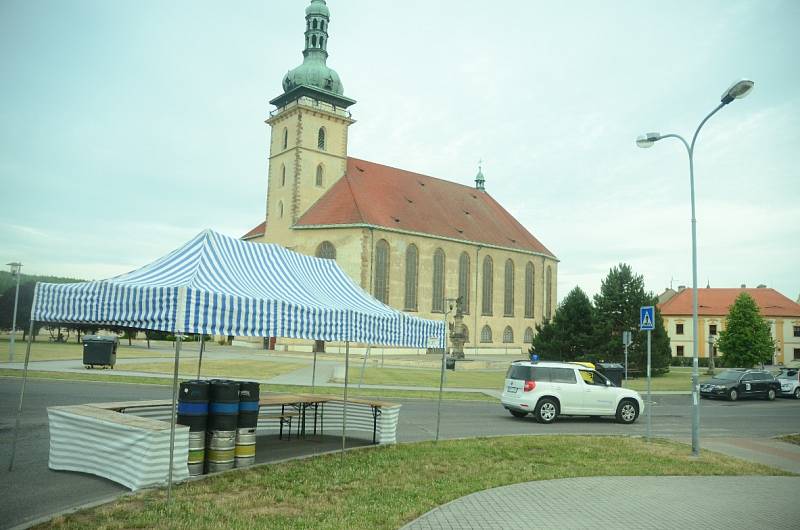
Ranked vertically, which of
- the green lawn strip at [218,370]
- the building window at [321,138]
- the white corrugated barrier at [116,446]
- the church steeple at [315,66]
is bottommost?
the green lawn strip at [218,370]

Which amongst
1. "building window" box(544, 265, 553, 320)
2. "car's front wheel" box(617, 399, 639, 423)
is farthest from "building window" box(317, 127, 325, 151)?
"car's front wheel" box(617, 399, 639, 423)

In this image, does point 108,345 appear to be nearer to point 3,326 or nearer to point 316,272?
point 316,272

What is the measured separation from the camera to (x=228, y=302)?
7.75 meters

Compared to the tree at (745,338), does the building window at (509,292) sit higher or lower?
higher

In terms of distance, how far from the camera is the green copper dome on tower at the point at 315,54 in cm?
5597

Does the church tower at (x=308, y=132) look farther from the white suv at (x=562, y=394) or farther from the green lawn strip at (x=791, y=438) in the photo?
the green lawn strip at (x=791, y=438)

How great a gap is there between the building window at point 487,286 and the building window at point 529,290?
5.64 m

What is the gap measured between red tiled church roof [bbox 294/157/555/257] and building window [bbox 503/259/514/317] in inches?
91.0

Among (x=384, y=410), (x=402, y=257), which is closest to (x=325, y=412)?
(x=384, y=410)

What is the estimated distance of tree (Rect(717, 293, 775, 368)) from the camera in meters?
60.9

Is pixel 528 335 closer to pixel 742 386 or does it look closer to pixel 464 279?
pixel 464 279

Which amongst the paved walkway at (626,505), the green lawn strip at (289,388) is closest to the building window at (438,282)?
the green lawn strip at (289,388)

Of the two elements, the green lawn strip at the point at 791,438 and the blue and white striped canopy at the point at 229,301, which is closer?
the blue and white striped canopy at the point at 229,301

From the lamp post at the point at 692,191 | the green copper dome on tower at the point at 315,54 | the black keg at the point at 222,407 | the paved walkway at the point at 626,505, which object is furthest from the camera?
the green copper dome on tower at the point at 315,54
